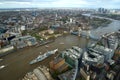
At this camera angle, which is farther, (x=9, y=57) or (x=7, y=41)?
(x=7, y=41)

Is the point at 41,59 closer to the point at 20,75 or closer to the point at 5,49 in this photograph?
the point at 20,75

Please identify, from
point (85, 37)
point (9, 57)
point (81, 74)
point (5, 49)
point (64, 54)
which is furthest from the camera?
point (85, 37)

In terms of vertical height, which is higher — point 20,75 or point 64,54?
point 64,54

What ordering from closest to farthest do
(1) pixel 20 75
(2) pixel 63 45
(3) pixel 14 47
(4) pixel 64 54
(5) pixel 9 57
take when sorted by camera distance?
(1) pixel 20 75
(4) pixel 64 54
(5) pixel 9 57
(3) pixel 14 47
(2) pixel 63 45

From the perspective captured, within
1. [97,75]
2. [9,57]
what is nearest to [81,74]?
[97,75]

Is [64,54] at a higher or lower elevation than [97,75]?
higher

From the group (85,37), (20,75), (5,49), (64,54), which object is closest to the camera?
(20,75)

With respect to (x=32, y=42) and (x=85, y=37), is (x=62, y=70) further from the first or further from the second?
(x=85, y=37)

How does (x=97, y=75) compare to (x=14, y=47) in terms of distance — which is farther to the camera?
(x=14, y=47)

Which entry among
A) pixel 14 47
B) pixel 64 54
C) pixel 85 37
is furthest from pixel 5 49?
pixel 85 37
